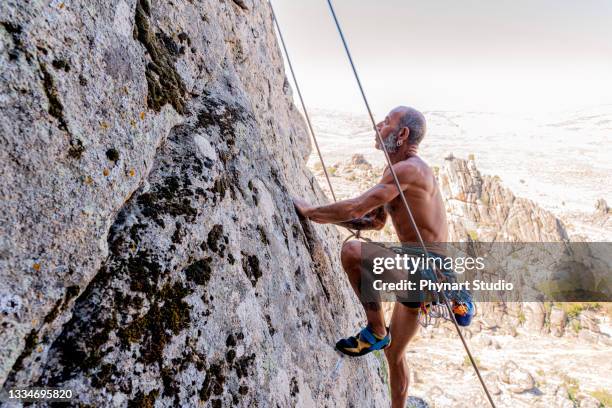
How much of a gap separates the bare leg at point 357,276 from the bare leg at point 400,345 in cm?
30

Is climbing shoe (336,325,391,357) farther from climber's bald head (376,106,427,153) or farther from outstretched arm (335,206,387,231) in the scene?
climber's bald head (376,106,427,153)

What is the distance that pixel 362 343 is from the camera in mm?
4207

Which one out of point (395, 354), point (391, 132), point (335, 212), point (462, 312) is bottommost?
point (395, 354)

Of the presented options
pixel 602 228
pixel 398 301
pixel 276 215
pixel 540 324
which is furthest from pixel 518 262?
pixel 276 215

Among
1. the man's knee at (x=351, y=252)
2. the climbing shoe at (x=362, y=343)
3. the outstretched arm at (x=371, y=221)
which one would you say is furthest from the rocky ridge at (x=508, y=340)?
the man's knee at (x=351, y=252)

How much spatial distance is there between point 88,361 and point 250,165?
215 centimetres

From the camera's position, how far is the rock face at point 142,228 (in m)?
1.75

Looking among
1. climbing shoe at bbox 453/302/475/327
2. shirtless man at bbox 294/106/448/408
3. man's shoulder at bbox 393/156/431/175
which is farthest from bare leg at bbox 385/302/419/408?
man's shoulder at bbox 393/156/431/175

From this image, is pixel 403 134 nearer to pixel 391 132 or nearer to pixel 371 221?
pixel 391 132

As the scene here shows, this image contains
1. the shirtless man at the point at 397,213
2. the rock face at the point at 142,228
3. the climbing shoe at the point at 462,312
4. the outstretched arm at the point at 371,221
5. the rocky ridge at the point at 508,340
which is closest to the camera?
the rock face at the point at 142,228

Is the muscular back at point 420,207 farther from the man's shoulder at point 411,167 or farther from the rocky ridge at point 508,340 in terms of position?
the rocky ridge at point 508,340

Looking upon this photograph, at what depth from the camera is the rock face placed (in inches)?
68.8

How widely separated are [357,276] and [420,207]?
1.05 meters

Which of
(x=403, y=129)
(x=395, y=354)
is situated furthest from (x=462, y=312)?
(x=403, y=129)
